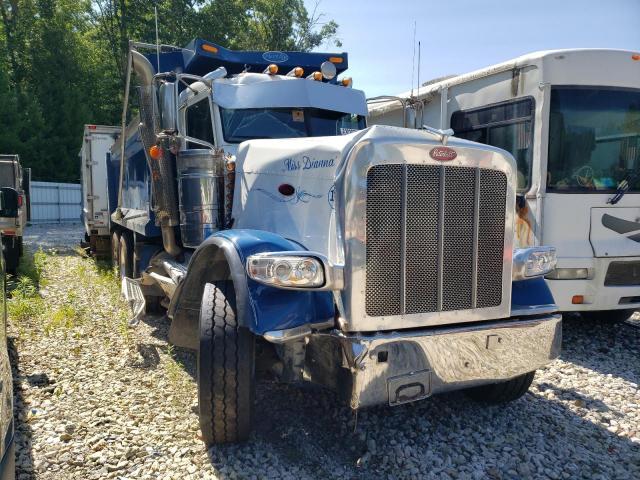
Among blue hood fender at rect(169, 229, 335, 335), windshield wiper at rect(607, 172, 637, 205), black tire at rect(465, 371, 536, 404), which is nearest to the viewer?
blue hood fender at rect(169, 229, 335, 335)

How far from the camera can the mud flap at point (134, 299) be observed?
5.30m

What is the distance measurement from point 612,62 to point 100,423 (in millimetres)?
6180

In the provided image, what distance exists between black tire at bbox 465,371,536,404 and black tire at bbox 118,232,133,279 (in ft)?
17.6

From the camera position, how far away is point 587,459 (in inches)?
137

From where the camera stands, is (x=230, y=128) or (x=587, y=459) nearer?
(x=587, y=459)

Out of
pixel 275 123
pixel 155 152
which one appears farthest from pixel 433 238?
pixel 155 152

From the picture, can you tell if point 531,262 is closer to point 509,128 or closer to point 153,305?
point 509,128

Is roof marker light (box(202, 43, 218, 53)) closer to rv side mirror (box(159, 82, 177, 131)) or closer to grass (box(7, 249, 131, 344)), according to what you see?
rv side mirror (box(159, 82, 177, 131))

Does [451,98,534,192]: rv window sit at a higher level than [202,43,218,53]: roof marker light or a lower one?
lower

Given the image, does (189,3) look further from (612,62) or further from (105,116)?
(612,62)

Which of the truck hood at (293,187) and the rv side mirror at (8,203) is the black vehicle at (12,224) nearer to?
the rv side mirror at (8,203)

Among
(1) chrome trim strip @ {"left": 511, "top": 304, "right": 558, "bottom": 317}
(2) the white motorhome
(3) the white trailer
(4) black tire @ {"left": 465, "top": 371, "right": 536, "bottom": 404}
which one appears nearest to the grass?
(3) the white trailer

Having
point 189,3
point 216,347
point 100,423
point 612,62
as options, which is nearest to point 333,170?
point 216,347

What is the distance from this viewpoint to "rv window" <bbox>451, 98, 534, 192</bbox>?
6039 millimetres
